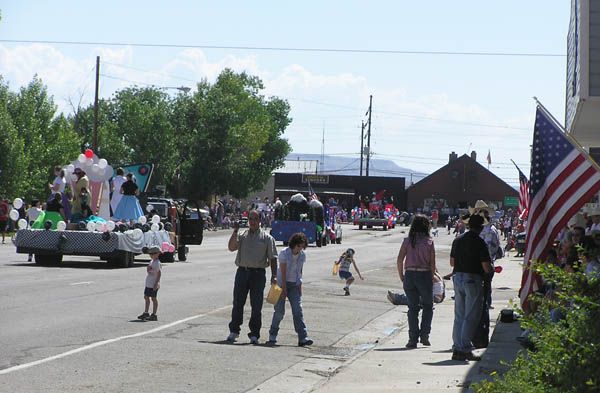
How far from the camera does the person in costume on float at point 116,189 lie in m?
29.0

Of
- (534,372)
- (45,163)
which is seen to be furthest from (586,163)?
(45,163)

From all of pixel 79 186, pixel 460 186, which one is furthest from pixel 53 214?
pixel 460 186

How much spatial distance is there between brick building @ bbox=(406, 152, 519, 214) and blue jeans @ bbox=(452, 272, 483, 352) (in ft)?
368

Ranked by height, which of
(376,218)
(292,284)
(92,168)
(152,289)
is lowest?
(152,289)

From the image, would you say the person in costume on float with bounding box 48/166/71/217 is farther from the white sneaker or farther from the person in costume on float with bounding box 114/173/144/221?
the white sneaker

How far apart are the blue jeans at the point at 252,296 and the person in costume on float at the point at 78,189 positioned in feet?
43.3

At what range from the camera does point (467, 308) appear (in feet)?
44.3

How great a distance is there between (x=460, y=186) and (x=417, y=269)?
4460 inches

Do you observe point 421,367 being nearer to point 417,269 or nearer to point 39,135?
A: point 417,269

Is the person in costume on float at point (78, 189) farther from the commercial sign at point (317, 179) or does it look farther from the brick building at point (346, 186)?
the commercial sign at point (317, 179)

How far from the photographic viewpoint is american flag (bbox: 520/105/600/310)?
11656 millimetres

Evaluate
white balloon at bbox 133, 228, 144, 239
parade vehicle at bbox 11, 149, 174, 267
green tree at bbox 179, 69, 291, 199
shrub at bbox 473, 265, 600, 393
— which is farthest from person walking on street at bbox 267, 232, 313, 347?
green tree at bbox 179, 69, 291, 199

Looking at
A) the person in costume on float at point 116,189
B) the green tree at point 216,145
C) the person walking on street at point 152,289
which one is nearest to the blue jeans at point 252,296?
the person walking on street at point 152,289

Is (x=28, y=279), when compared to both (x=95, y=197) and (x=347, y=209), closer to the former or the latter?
(x=95, y=197)
